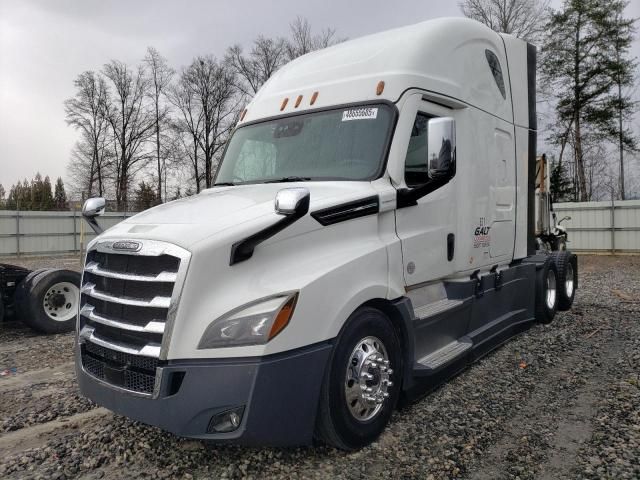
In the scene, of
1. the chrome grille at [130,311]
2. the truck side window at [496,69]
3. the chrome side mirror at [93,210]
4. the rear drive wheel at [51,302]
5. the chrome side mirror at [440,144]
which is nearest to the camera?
the chrome grille at [130,311]

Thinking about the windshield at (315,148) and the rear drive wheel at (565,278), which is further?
the rear drive wheel at (565,278)

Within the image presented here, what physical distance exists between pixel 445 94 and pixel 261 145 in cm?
173

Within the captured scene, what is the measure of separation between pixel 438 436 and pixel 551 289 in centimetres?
505

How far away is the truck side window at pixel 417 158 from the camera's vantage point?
4059 millimetres

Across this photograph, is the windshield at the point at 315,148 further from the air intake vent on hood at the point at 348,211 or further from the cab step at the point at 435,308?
the cab step at the point at 435,308

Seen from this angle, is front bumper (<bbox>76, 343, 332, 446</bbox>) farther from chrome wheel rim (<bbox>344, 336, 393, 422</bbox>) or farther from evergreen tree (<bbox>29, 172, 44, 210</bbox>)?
evergreen tree (<bbox>29, 172, 44, 210</bbox>)

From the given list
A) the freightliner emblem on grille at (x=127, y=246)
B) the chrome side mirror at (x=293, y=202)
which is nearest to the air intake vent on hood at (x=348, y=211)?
the chrome side mirror at (x=293, y=202)

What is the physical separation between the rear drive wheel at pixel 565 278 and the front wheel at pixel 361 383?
546 centimetres

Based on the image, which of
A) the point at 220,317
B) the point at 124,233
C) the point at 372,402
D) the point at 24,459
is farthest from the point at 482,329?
the point at 24,459

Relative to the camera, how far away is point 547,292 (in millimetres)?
7473

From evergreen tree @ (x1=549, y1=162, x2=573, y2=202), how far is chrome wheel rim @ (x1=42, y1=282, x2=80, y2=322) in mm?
25378

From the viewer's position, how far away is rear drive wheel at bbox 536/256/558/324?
283 inches

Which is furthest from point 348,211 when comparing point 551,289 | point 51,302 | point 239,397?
point 51,302

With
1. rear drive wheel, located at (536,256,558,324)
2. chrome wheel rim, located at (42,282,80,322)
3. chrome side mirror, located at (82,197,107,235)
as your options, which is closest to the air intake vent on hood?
chrome side mirror, located at (82,197,107,235)
